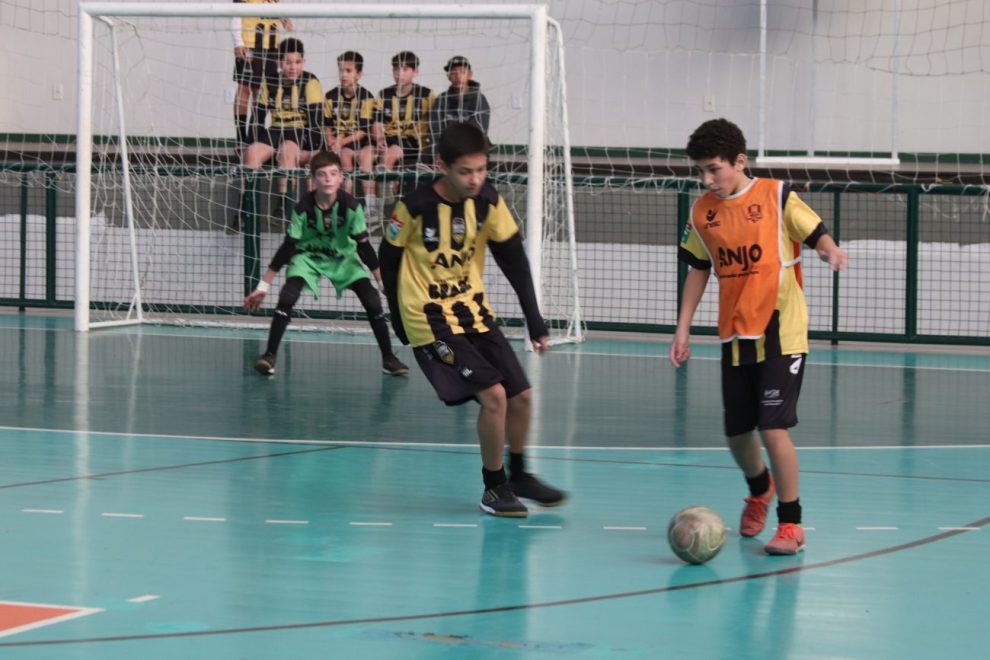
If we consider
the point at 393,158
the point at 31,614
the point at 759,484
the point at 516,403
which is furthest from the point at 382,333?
the point at 31,614

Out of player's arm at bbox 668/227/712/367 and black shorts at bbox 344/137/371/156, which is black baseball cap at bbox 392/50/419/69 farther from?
player's arm at bbox 668/227/712/367

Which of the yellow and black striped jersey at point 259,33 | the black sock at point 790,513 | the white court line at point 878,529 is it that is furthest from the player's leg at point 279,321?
the black sock at point 790,513

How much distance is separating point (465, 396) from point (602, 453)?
191cm

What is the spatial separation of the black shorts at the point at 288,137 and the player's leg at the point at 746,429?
36.0ft

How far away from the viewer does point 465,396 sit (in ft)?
22.6

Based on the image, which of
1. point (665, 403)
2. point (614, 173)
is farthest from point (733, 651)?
point (614, 173)

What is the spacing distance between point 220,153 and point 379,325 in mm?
6935

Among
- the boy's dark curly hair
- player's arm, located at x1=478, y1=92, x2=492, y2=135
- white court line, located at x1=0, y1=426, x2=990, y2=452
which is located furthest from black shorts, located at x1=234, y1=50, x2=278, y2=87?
the boy's dark curly hair

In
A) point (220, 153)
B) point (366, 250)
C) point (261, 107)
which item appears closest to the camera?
point (366, 250)

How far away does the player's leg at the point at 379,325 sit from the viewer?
40.6ft

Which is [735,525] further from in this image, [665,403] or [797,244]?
[665,403]

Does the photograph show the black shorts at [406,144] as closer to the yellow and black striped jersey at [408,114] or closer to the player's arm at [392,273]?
the yellow and black striped jersey at [408,114]

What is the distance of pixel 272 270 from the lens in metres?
12.2

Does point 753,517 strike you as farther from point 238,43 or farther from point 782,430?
point 238,43
